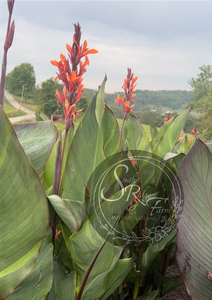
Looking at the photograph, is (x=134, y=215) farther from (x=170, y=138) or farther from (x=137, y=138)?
(x=170, y=138)

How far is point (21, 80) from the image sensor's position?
866 inches

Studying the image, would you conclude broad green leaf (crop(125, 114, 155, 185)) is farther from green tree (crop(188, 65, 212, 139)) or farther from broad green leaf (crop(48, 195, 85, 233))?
green tree (crop(188, 65, 212, 139))

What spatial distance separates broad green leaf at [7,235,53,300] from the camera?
0.40 meters

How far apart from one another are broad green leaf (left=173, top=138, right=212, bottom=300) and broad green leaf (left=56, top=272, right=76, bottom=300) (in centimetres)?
22

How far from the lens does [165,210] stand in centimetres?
67

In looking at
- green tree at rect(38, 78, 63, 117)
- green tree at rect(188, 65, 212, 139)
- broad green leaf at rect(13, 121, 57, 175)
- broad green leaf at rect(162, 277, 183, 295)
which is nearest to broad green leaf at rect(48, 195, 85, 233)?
broad green leaf at rect(13, 121, 57, 175)

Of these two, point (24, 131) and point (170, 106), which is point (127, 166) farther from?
point (170, 106)

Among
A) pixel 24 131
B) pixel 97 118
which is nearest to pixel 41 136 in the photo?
pixel 24 131

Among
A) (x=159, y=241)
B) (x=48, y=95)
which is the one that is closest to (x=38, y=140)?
(x=159, y=241)

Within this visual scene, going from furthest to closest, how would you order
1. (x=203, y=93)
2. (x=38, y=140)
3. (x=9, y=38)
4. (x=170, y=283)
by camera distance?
(x=203, y=93) < (x=170, y=283) < (x=38, y=140) < (x=9, y=38)

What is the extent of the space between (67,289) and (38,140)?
0.32 metres

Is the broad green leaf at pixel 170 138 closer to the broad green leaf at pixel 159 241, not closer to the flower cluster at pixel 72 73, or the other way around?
the broad green leaf at pixel 159 241

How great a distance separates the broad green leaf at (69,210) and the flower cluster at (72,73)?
0.14 metres

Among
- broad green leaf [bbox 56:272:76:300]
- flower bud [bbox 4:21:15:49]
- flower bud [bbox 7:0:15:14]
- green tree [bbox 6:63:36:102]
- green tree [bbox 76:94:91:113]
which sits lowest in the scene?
broad green leaf [bbox 56:272:76:300]
